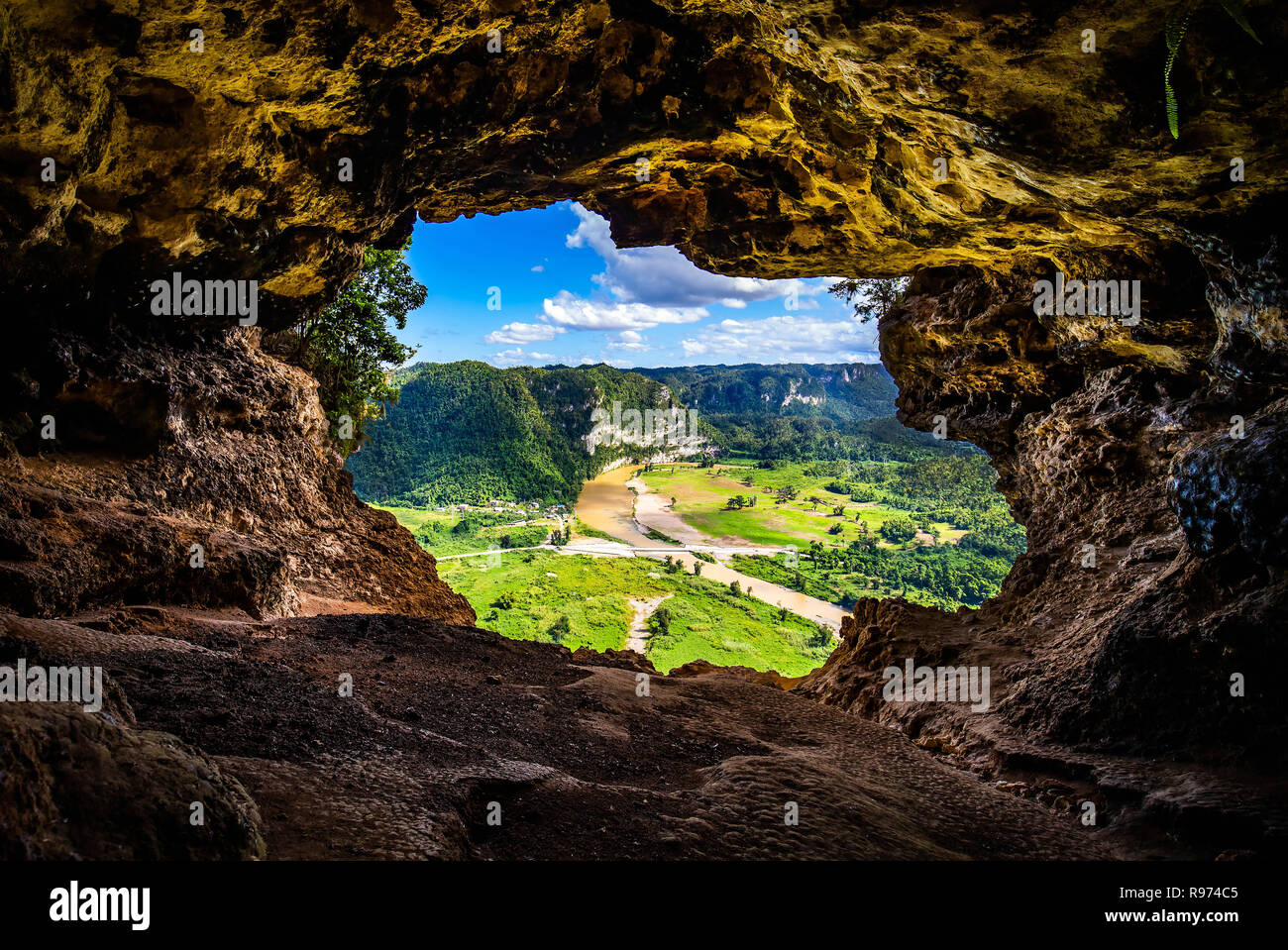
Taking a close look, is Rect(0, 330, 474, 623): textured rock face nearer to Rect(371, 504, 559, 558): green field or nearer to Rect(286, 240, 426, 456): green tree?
Rect(286, 240, 426, 456): green tree

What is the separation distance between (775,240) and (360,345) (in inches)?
563

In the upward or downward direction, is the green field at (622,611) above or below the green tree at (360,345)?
below

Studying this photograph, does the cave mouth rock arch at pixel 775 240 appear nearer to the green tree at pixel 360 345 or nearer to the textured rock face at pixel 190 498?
the textured rock face at pixel 190 498

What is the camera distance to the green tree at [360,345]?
19.7 meters

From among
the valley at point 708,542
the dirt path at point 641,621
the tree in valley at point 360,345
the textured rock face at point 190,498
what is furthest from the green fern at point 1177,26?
the dirt path at point 641,621

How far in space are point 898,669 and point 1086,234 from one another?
26.3ft

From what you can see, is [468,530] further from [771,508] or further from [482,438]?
[771,508]

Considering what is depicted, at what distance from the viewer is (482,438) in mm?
97812

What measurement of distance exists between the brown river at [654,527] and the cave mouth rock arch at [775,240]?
44.5 m

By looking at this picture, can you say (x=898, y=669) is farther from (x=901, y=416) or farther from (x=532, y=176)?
(x=532, y=176)

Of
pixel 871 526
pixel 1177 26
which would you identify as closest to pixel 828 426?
pixel 871 526

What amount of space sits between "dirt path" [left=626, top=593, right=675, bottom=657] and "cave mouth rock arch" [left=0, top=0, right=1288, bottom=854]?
94.6 feet
